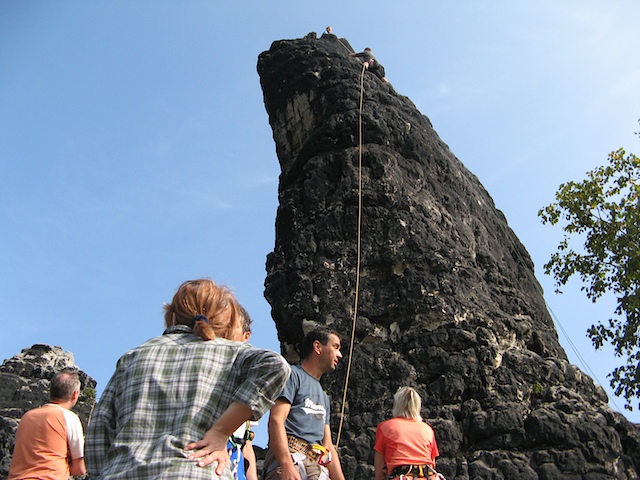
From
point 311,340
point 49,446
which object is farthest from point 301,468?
point 49,446

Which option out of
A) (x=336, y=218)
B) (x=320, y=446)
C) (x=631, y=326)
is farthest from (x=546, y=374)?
(x=631, y=326)

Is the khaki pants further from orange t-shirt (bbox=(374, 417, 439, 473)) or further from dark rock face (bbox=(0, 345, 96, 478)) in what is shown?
dark rock face (bbox=(0, 345, 96, 478))

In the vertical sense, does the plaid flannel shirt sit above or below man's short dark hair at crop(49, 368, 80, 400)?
below

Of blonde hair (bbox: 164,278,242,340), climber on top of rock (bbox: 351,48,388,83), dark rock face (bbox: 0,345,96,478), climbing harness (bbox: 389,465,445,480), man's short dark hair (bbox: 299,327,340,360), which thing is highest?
climber on top of rock (bbox: 351,48,388,83)

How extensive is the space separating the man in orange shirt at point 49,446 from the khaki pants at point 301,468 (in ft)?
4.39

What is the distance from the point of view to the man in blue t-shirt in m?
4.69

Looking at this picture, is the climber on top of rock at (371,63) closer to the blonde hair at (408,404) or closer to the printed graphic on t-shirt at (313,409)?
the blonde hair at (408,404)

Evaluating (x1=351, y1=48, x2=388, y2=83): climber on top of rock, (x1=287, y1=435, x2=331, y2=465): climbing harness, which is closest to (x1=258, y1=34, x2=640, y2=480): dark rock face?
(x1=351, y1=48, x2=388, y2=83): climber on top of rock

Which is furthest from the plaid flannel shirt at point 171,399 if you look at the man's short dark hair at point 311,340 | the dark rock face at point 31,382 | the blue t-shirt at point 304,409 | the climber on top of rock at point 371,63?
the climber on top of rock at point 371,63

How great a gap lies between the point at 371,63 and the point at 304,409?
9.73m

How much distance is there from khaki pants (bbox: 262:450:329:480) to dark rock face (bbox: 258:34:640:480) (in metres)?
2.78

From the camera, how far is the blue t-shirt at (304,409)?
505 cm

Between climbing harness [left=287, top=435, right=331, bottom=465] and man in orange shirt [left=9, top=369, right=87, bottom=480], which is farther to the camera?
climbing harness [left=287, top=435, right=331, bottom=465]

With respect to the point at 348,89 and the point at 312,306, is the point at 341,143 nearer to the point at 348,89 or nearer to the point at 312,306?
the point at 348,89
